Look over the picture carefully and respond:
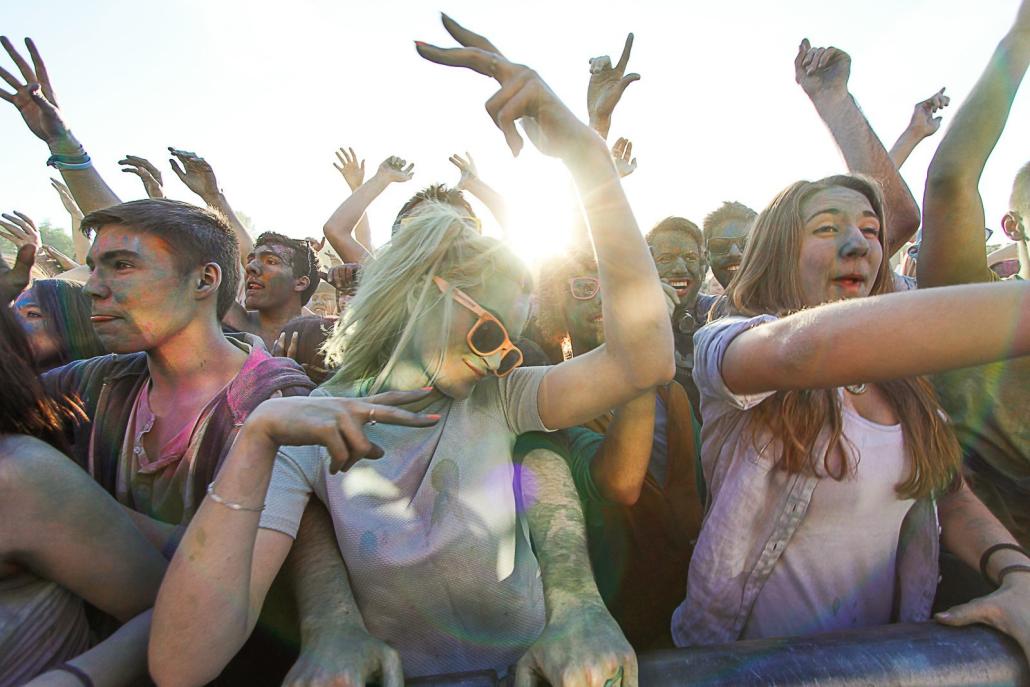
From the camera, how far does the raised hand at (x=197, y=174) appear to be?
15.3 feet

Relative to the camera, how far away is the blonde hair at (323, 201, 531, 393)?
1.67m

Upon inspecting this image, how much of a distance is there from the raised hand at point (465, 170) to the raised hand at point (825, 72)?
2.50 meters

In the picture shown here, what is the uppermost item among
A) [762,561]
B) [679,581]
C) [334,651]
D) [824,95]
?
[824,95]

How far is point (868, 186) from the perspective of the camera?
6.56 feet

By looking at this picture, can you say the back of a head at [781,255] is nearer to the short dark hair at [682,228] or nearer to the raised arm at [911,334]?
the raised arm at [911,334]

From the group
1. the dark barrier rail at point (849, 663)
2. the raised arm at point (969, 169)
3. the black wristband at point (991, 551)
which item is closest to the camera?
the dark barrier rail at point (849, 663)

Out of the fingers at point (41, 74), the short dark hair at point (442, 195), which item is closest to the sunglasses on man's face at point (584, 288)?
the short dark hair at point (442, 195)

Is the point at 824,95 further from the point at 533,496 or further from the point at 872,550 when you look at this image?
the point at 533,496

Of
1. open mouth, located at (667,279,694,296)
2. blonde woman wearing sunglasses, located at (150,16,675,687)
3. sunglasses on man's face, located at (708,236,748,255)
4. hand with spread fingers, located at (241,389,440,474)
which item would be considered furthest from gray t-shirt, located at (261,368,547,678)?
sunglasses on man's face, located at (708,236,748,255)

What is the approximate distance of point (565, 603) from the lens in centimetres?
139

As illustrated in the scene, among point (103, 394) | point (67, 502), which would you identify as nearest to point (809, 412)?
point (67, 502)

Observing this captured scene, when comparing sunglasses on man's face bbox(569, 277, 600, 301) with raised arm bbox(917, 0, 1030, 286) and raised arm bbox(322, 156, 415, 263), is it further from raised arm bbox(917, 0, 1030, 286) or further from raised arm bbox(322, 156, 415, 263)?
raised arm bbox(322, 156, 415, 263)

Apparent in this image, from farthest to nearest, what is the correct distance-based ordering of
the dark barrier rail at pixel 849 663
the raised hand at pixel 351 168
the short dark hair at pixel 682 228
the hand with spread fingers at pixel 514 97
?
the raised hand at pixel 351 168 < the short dark hair at pixel 682 228 < the hand with spread fingers at pixel 514 97 < the dark barrier rail at pixel 849 663

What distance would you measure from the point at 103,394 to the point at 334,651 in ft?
4.80
